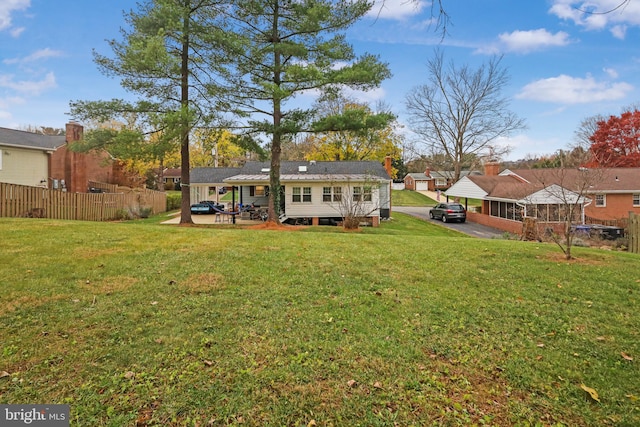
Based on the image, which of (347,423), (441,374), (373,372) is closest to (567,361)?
(441,374)

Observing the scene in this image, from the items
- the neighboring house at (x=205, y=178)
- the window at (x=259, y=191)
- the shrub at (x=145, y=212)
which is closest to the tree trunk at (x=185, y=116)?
the shrub at (x=145, y=212)

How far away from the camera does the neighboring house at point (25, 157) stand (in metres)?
19.9

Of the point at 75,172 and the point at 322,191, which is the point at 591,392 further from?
the point at 75,172

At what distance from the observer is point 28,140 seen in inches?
862

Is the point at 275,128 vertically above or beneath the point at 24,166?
above

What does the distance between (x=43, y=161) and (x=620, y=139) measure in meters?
53.2

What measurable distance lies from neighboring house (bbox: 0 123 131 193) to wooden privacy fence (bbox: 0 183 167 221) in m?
2.33

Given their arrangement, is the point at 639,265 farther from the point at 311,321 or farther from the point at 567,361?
the point at 311,321

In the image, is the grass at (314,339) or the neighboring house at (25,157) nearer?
the grass at (314,339)

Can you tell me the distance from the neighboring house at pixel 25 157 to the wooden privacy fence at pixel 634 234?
32.5m

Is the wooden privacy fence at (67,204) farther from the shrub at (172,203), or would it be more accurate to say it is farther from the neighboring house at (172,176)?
the neighboring house at (172,176)

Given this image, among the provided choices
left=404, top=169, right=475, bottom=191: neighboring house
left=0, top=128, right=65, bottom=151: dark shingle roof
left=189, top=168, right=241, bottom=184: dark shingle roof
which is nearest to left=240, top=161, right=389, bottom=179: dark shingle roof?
left=189, top=168, right=241, bottom=184: dark shingle roof

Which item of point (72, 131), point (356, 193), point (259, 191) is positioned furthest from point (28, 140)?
point (356, 193)

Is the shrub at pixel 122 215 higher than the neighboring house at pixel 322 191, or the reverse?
the neighboring house at pixel 322 191
